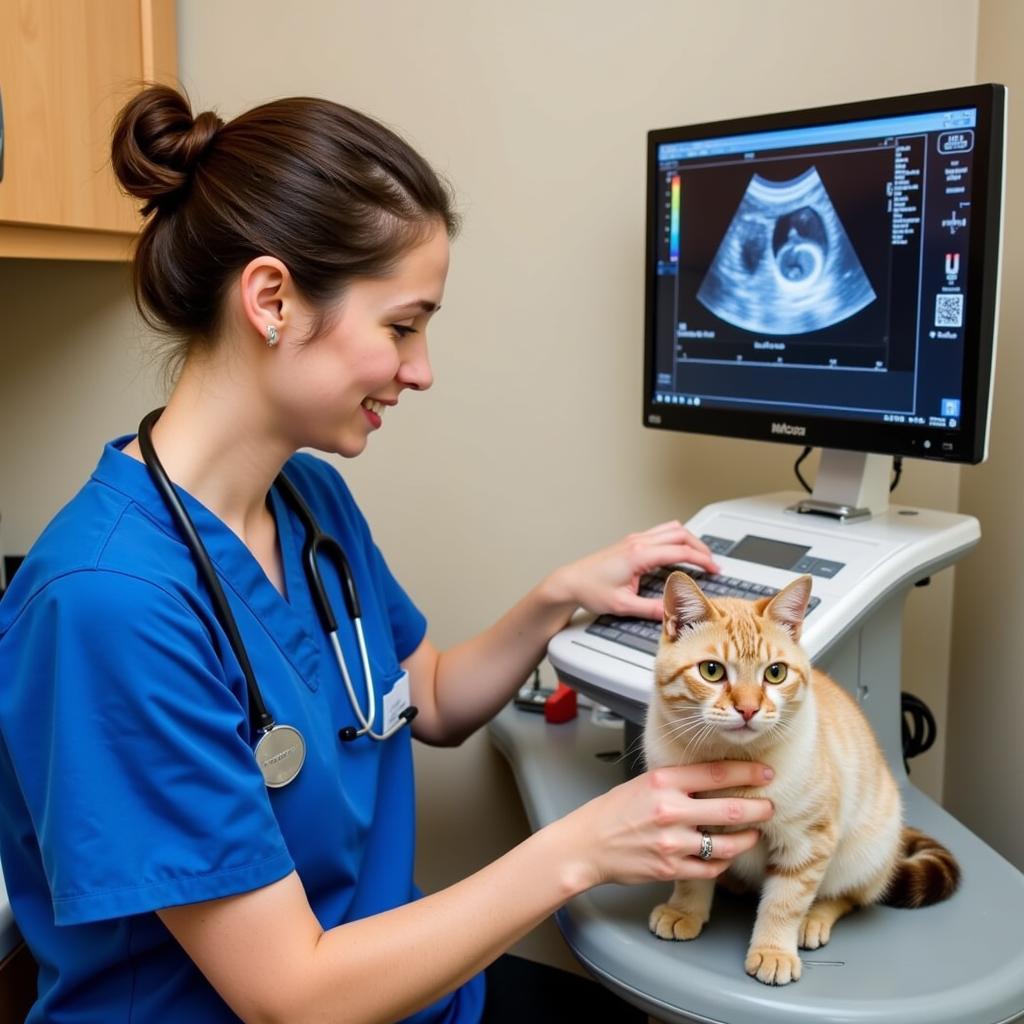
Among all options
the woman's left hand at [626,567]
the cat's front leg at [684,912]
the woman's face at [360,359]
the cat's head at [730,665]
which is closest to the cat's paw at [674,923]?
the cat's front leg at [684,912]

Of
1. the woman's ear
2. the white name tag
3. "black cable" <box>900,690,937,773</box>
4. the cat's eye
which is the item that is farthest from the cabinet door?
"black cable" <box>900,690,937,773</box>

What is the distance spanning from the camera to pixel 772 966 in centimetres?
85

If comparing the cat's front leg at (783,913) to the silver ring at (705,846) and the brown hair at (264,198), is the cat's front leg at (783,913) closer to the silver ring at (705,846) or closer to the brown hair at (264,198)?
the silver ring at (705,846)

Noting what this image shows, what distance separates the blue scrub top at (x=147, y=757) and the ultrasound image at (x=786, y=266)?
594 millimetres

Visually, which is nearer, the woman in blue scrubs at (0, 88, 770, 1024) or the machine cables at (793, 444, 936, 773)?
the woman in blue scrubs at (0, 88, 770, 1024)

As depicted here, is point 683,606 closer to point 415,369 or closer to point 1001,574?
point 415,369

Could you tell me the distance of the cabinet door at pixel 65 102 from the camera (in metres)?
1.18

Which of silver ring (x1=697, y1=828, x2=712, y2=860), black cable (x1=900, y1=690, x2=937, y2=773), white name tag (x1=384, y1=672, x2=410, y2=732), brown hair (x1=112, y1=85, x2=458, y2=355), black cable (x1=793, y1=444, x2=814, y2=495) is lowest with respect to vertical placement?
black cable (x1=900, y1=690, x2=937, y2=773)

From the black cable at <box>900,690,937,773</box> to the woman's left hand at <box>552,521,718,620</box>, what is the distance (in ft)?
1.36

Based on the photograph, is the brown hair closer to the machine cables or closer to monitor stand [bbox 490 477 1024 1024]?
monitor stand [bbox 490 477 1024 1024]

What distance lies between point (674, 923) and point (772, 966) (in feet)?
0.30

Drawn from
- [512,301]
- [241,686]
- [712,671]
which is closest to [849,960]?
[712,671]

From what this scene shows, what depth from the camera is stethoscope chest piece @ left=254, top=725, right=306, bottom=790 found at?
873 mm

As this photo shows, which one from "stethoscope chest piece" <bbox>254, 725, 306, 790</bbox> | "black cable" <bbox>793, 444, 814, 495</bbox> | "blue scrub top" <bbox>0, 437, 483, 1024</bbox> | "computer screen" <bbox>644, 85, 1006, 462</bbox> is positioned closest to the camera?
"blue scrub top" <bbox>0, 437, 483, 1024</bbox>
